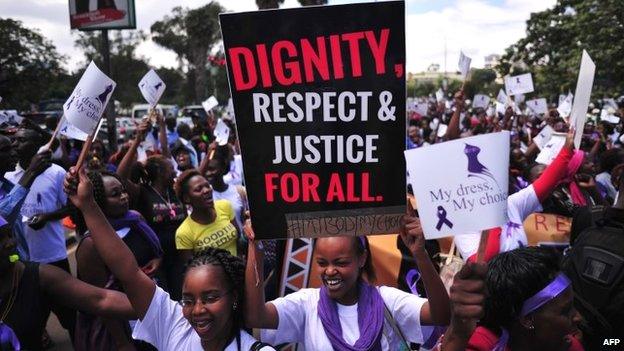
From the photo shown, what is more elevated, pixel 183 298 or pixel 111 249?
pixel 111 249

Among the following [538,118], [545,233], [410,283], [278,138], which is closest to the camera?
[278,138]

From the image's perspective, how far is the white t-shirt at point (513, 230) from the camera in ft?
10.8

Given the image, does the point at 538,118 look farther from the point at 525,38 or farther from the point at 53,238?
the point at 525,38

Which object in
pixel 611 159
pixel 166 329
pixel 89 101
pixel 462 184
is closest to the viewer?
pixel 462 184

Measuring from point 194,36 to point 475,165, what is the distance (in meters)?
50.1

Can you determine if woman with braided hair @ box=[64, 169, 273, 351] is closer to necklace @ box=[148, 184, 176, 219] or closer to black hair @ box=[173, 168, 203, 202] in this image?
black hair @ box=[173, 168, 203, 202]

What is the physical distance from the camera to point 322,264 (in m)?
2.45

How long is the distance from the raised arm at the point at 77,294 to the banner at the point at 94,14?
10162 mm

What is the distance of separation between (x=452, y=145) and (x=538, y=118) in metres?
13.1

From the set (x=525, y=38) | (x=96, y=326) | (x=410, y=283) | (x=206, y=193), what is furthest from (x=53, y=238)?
(x=525, y=38)

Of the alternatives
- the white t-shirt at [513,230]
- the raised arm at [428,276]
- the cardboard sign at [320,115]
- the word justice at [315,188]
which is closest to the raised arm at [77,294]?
the cardboard sign at [320,115]

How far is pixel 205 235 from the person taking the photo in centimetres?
408

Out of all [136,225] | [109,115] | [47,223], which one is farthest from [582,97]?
[109,115]

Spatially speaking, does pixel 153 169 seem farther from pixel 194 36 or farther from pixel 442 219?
pixel 194 36
